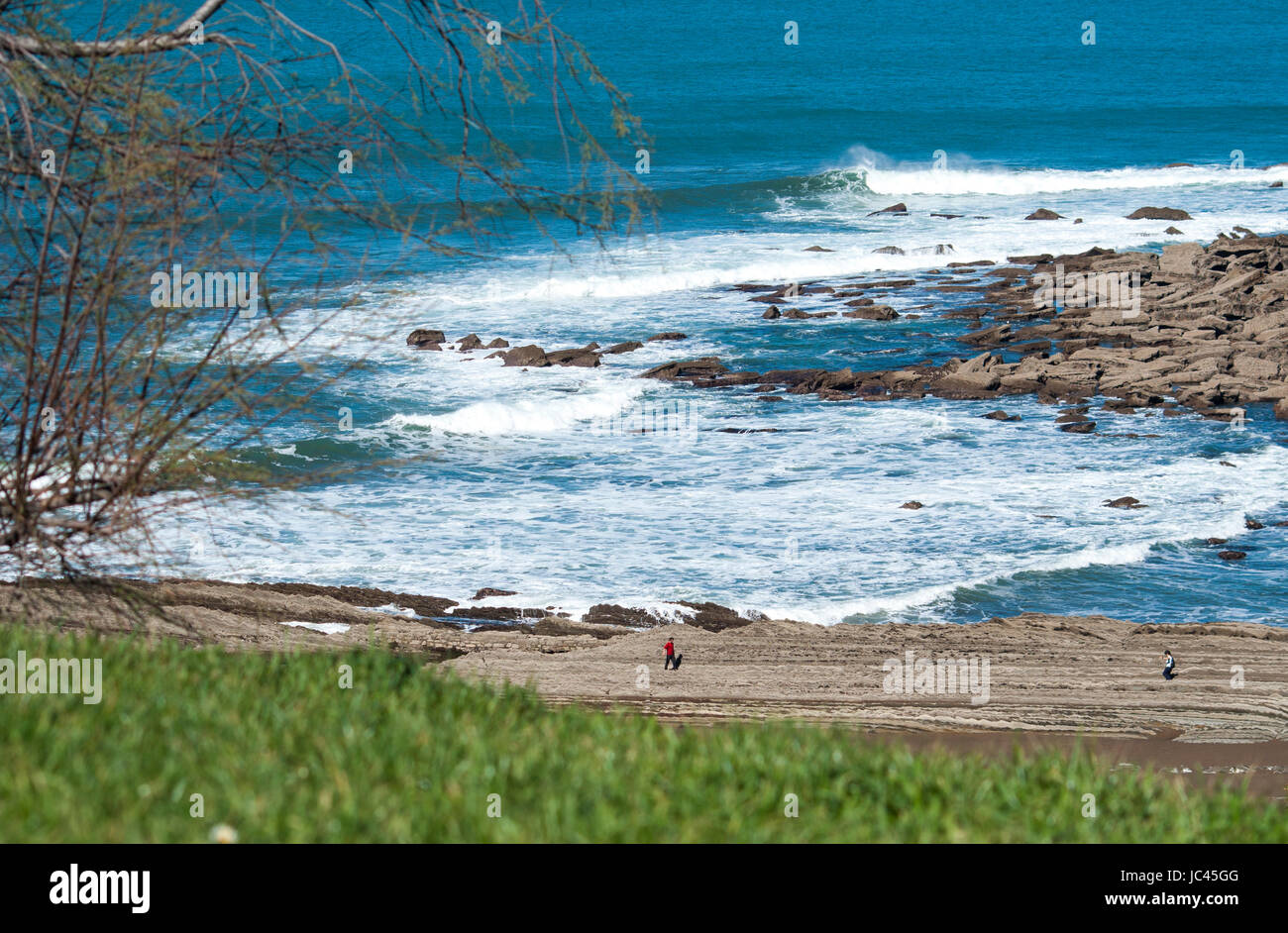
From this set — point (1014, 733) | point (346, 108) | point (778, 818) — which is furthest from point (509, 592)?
point (778, 818)

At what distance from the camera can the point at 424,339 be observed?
1102 inches

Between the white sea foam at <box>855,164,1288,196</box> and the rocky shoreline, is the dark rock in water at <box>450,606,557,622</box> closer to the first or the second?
the rocky shoreline

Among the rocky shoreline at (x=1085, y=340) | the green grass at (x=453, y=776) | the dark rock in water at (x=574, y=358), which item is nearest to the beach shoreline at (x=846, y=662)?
the green grass at (x=453, y=776)

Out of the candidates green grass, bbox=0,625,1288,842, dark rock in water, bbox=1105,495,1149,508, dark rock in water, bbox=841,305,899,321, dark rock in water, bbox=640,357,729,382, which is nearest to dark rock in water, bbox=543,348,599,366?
dark rock in water, bbox=640,357,729,382

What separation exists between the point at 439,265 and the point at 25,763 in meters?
32.4

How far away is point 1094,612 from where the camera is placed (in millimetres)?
14125

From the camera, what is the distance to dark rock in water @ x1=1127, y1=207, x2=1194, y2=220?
39756 millimetres

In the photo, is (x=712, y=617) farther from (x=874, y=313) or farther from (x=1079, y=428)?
(x=874, y=313)

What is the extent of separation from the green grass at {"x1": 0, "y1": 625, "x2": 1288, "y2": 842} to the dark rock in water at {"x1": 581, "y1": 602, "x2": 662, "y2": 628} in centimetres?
758

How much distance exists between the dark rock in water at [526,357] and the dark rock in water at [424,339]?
1975 mm

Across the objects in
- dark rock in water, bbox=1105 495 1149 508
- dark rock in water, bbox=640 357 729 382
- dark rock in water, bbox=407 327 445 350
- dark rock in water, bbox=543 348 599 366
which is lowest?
dark rock in water, bbox=1105 495 1149 508

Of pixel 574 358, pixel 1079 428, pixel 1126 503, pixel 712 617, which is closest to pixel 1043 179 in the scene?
pixel 574 358

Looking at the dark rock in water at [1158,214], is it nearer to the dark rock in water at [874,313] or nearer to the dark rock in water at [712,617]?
the dark rock in water at [874,313]

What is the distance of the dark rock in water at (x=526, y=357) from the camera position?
86.3 feet
